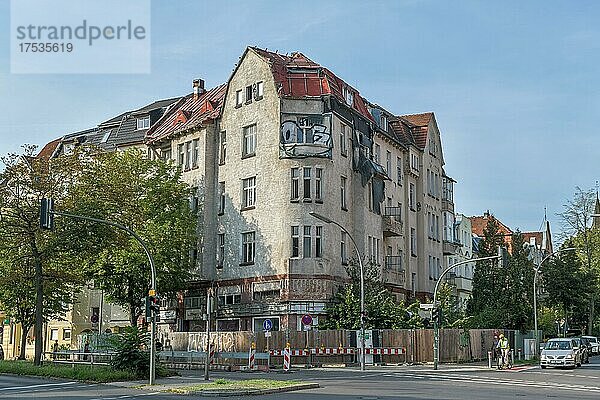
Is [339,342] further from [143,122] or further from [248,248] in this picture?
[143,122]

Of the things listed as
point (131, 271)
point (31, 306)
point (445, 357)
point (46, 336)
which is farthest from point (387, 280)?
point (46, 336)

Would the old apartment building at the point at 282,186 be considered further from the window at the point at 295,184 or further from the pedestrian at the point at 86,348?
the pedestrian at the point at 86,348

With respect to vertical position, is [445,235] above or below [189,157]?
below

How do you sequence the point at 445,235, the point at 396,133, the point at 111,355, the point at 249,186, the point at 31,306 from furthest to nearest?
1. the point at 445,235
2. the point at 396,133
3. the point at 31,306
4. the point at 249,186
5. the point at 111,355

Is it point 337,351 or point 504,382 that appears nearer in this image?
point 504,382

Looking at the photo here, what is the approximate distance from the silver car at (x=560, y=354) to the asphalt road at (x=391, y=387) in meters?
5.76

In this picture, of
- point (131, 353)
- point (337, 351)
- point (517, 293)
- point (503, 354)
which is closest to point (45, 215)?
point (131, 353)

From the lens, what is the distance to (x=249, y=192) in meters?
52.2

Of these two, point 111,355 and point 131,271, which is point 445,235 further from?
point 111,355

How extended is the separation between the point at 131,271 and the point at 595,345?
41613 millimetres

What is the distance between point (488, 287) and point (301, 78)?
72.3 ft

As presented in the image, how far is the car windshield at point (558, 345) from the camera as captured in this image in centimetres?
4616

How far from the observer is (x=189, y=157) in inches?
2245

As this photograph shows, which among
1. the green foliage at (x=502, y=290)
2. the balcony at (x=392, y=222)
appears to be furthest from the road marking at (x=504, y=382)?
the green foliage at (x=502, y=290)
